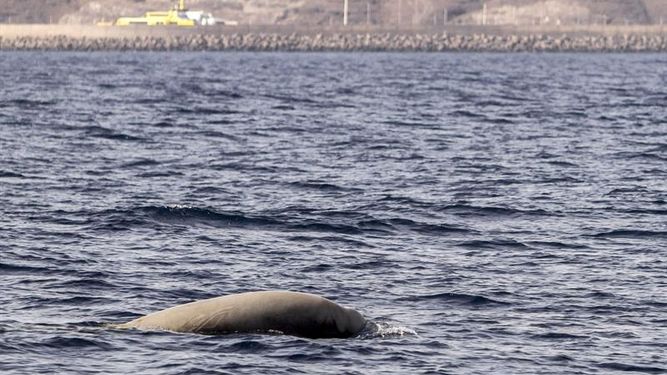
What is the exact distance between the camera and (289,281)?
21.5m

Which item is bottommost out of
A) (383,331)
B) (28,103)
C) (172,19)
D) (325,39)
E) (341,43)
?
(341,43)

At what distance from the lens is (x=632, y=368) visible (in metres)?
16.8

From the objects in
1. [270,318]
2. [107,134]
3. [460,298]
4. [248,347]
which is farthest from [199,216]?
[107,134]

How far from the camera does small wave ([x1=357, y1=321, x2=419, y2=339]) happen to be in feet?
59.2

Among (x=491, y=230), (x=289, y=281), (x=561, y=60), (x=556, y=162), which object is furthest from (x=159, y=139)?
(x=561, y=60)

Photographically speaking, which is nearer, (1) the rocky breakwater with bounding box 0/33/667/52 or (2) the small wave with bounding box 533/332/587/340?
(2) the small wave with bounding box 533/332/587/340

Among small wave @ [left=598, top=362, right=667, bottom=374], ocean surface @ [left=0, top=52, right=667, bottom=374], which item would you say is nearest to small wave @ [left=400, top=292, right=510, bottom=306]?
ocean surface @ [left=0, top=52, right=667, bottom=374]

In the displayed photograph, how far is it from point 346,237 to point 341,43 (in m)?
154

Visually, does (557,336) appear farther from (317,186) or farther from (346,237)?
(317,186)

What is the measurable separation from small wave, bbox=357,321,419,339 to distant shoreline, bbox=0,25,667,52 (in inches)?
6250

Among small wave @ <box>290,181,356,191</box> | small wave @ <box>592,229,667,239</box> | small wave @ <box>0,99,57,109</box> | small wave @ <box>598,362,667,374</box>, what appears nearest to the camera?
small wave @ <box>598,362,667,374</box>

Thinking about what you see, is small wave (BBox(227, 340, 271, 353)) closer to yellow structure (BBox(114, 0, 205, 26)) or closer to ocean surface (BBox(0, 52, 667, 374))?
ocean surface (BBox(0, 52, 667, 374))

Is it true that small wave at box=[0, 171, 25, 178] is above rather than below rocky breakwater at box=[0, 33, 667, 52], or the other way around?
above

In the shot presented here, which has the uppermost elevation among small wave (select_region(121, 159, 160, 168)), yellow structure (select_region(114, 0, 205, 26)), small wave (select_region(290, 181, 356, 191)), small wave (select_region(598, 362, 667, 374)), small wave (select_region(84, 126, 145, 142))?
small wave (select_region(598, 362, 667, 374))
